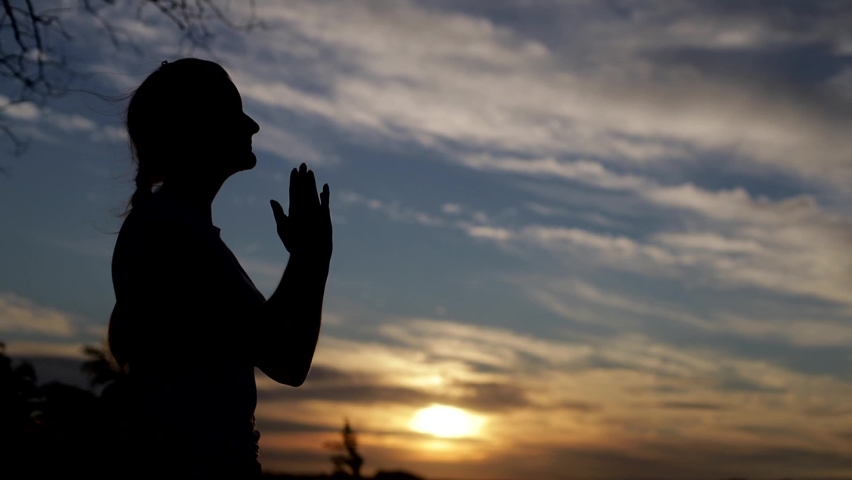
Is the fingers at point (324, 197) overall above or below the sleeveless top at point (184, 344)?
above

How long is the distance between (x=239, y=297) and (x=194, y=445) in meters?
0.39

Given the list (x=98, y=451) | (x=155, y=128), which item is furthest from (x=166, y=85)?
(x=98, y=451)

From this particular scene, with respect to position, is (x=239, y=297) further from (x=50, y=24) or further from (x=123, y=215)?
(x=50, y=24)

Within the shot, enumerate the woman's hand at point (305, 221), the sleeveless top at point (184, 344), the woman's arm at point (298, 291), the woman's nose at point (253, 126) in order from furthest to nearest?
the woman's nose at point (253, 126) < the woman's hand at point (305, 221) < the woman's arm at point (298, 291) < the sleeveless top at point (184, 344)

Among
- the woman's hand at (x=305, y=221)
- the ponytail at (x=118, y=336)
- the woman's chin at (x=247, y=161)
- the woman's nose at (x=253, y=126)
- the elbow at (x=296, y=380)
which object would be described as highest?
the woman's nose at (x=253, y=126)

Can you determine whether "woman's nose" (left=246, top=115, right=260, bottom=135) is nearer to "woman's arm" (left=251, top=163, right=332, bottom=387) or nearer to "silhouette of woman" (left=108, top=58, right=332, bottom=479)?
"silhouette of woman" (left=108, top=58, right=332, bottom=479)

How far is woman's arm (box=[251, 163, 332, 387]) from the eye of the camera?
229cm

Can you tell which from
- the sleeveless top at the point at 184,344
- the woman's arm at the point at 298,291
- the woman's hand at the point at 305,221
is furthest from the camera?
the woman's hand at the point at 305,221

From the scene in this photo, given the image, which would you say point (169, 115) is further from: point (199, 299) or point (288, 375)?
point (288, 375)

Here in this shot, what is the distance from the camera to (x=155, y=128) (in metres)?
2.55

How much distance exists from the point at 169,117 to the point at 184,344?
70cm

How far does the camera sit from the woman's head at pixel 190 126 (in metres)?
2.51

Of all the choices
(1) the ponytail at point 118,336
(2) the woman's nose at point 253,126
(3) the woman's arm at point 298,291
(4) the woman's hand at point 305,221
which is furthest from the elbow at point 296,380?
(2) the woman's nose at point 253,126

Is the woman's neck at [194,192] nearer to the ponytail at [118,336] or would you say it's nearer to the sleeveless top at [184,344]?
the sleeveless top at [184,344]
